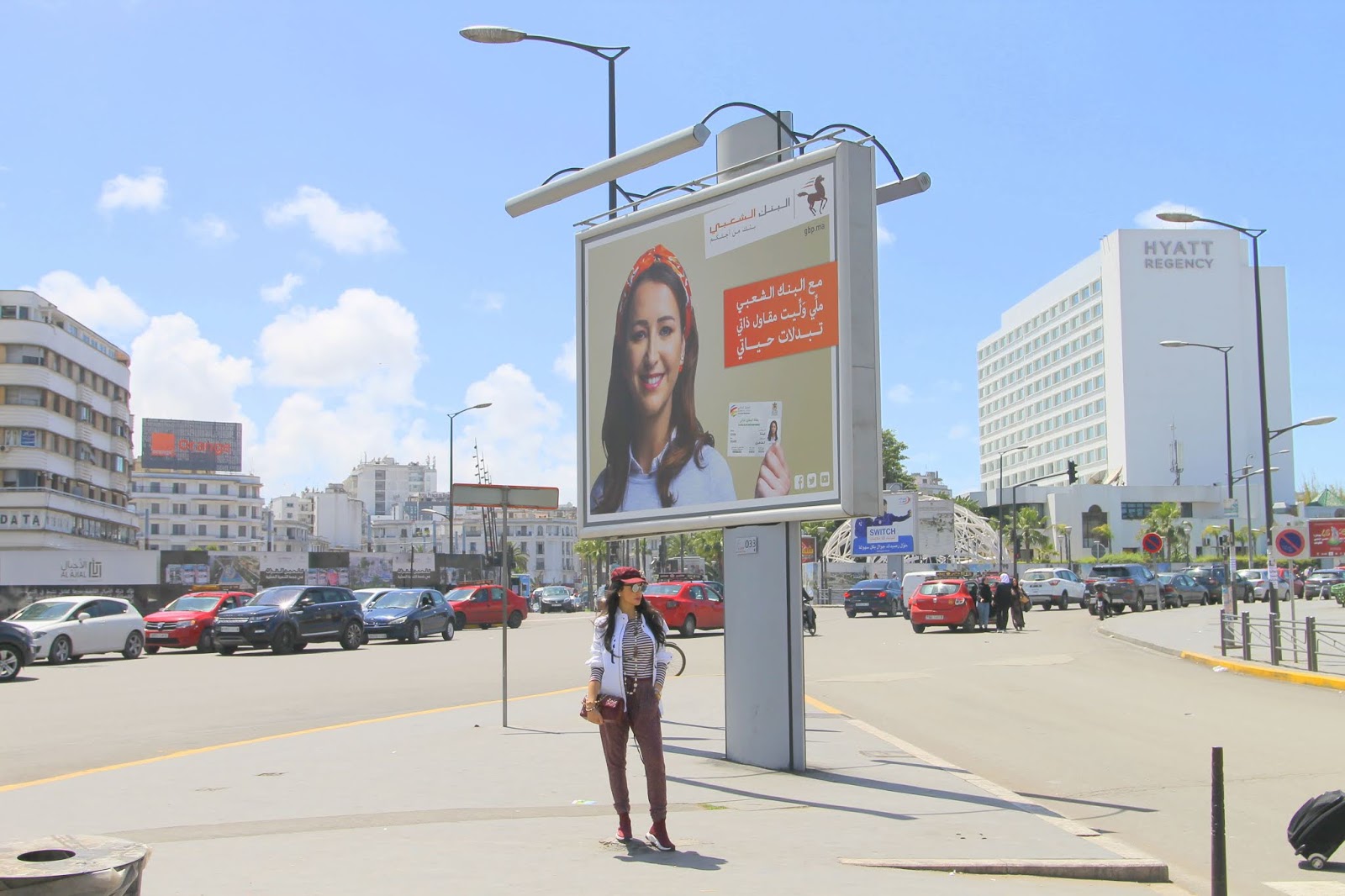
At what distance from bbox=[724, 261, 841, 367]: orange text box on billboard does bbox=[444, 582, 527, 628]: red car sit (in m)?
33.7

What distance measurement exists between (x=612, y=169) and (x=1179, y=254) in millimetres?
119319

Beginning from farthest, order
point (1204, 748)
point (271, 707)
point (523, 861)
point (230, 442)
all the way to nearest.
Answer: point (230, 442)
point (271, 707)
point (1204, 748)
point (523, 861)

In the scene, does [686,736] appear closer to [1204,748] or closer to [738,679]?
[738,679]

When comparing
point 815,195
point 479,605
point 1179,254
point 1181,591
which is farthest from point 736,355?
point 1179,254

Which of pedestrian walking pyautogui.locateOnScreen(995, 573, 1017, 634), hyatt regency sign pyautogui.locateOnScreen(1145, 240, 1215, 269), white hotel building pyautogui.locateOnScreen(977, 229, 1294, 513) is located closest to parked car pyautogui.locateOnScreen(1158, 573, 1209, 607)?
pedestrian walking pyautogui.locateOnScreen(995, 573, 1017, 634)

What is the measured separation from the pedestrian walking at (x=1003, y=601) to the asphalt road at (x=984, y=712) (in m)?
6.12

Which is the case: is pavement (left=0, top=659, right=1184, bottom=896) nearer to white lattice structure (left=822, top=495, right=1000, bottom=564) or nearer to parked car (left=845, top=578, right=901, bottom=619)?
parked car (left=845, top=578, right=901, bottom=619)

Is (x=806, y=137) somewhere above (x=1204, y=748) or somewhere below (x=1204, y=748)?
above

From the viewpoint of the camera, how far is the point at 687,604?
34.8 meters

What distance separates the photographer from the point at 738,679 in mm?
10336

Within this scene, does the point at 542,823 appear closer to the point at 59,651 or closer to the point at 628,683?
the point at 628,683

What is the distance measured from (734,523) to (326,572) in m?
54.2

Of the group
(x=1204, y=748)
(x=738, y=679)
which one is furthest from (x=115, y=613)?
(x=1204, y=748)

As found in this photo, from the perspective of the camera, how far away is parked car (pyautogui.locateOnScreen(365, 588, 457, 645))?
34.1 meters
